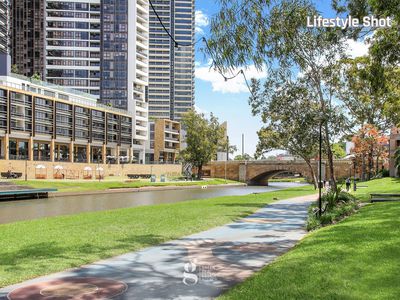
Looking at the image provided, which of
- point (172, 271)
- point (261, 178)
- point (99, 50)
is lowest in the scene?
point (261, 178)

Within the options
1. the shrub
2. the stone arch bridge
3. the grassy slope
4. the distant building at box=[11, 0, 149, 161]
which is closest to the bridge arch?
the stone arch bridge

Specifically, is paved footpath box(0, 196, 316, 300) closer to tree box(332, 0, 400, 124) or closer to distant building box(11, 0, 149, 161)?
tree box(332, 0, 400, 124)

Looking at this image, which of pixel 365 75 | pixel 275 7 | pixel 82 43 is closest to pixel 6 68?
pixel 82 43

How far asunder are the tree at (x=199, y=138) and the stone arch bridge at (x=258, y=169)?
8.68 meters

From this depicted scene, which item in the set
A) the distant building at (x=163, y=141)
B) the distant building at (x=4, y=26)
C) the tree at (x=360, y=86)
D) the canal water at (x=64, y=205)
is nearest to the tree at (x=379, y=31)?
the tree at (x=360, y=86)

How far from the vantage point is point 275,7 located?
37.3 ft

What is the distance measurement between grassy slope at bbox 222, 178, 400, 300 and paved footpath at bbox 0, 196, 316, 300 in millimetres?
627

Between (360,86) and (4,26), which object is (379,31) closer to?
(360,86)

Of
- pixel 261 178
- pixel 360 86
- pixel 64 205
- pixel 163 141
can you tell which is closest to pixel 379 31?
pixel 360 86

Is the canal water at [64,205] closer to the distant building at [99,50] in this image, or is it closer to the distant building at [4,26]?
the distant building at [4,26]

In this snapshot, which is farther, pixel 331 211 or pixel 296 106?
pixel 296 106

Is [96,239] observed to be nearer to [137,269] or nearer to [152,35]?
[137,269]

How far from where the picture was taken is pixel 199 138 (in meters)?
102

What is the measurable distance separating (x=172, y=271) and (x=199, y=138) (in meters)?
93.3
